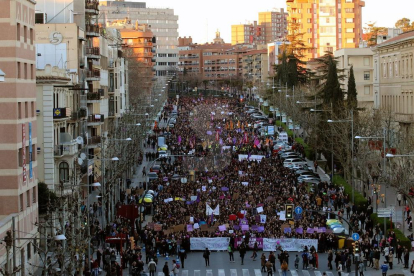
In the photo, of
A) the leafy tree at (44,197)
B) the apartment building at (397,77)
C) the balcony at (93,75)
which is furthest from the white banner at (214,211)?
the apartment building at (397,77)

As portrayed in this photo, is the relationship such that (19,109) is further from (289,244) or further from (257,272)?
(289,244)

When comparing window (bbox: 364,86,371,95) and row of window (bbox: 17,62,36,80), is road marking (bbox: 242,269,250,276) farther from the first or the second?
window (bbox: 364,86,371,95)

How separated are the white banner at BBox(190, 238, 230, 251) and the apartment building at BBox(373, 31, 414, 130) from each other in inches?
1185

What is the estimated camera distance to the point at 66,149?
2248 inches

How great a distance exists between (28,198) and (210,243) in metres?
11.0

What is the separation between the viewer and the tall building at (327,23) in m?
188

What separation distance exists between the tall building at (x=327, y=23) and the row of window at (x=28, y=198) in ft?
479

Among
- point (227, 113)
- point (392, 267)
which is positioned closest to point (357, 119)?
point (392, 267)

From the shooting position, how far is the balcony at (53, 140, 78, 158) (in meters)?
55.8

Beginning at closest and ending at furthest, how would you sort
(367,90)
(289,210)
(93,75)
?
(289,210) → (93,75) → (367,90)

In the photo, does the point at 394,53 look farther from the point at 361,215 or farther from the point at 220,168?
the point at 361,215

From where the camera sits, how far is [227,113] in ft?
453

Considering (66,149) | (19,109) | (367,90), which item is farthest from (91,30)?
(367,90)

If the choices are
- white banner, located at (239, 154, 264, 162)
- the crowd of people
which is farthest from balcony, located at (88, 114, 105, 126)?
white banner, located at (239, 154, 264, 162)
